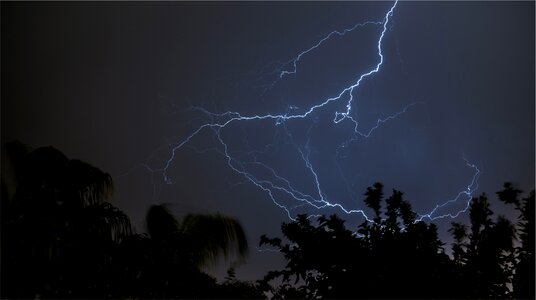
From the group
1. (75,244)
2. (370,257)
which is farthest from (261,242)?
(75,244)

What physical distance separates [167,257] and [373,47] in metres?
7.89

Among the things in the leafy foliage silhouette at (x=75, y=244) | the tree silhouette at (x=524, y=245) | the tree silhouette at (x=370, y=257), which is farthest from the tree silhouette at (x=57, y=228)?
the tree silhouette at (x=524, y=245)

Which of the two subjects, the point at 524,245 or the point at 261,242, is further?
the point at 261,242

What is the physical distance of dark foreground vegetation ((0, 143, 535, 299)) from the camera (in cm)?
347

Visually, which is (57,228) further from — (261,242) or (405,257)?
(405,257)

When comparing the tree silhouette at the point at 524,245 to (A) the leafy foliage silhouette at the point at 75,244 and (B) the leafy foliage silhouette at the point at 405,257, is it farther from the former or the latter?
(A) the leafy foliage silhouette at the point at 75,244

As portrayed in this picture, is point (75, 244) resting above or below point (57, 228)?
below

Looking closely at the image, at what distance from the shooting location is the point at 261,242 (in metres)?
4.36

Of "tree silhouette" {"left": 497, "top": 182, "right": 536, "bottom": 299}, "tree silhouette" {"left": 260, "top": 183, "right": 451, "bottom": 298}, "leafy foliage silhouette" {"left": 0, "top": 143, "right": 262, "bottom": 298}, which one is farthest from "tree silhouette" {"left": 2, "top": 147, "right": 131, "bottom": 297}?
"tree silhouette" {"left": 497, "top": 182, "right": 536, "bottom": 299}

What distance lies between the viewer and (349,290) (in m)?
3.58

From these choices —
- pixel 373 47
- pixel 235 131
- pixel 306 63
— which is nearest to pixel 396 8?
pixel 373 47

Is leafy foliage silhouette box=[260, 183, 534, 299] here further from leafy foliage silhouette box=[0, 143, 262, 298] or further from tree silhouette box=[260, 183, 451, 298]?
leafy foliage silhouette box=[0, 143, 262, 298]

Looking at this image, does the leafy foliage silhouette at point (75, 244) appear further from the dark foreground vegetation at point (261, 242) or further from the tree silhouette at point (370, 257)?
the tree silhouette at point (370, 257)

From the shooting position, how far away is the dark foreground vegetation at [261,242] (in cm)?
347
